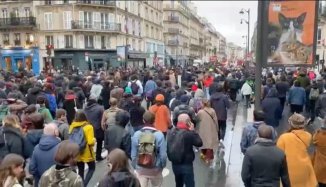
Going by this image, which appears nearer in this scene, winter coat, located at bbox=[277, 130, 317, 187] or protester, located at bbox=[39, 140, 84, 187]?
protester, located at bbox=[39, 140, 84, 187]

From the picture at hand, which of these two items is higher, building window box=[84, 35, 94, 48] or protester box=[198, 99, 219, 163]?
building window box=[84, 35, 94, 48]

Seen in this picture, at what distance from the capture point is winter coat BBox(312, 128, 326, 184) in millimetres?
5758

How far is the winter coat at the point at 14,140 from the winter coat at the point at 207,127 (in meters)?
3.77

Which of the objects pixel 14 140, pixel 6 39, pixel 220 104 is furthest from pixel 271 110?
pixel 6 39

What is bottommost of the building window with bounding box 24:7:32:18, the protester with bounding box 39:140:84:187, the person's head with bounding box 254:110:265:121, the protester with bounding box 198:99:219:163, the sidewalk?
the sidewalk

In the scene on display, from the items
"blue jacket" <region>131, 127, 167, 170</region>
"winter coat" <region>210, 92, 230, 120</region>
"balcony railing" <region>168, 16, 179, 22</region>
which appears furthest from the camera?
"balcony railing" <region>168, 16, 179, 22</region>

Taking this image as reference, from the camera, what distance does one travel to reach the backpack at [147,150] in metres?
5.69

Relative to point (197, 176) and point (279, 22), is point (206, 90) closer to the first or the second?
point (197, 176)

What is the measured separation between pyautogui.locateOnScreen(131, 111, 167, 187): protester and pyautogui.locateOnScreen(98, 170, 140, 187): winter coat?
5.29 feet

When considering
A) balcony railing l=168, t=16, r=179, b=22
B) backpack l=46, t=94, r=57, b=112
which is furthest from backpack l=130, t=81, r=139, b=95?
balcony railing l=168, t=16, r=179, b=22

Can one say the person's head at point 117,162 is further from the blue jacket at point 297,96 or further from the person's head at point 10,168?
the blue jacket at point 297,96

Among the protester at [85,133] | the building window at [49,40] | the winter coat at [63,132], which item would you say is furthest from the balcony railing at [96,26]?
the protester at [85,133]

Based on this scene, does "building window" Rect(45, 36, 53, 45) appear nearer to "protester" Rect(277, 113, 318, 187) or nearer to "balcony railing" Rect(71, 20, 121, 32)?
"balcony railing" Rect(71, 20, 121, 32)

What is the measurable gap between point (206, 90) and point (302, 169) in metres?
10.5
